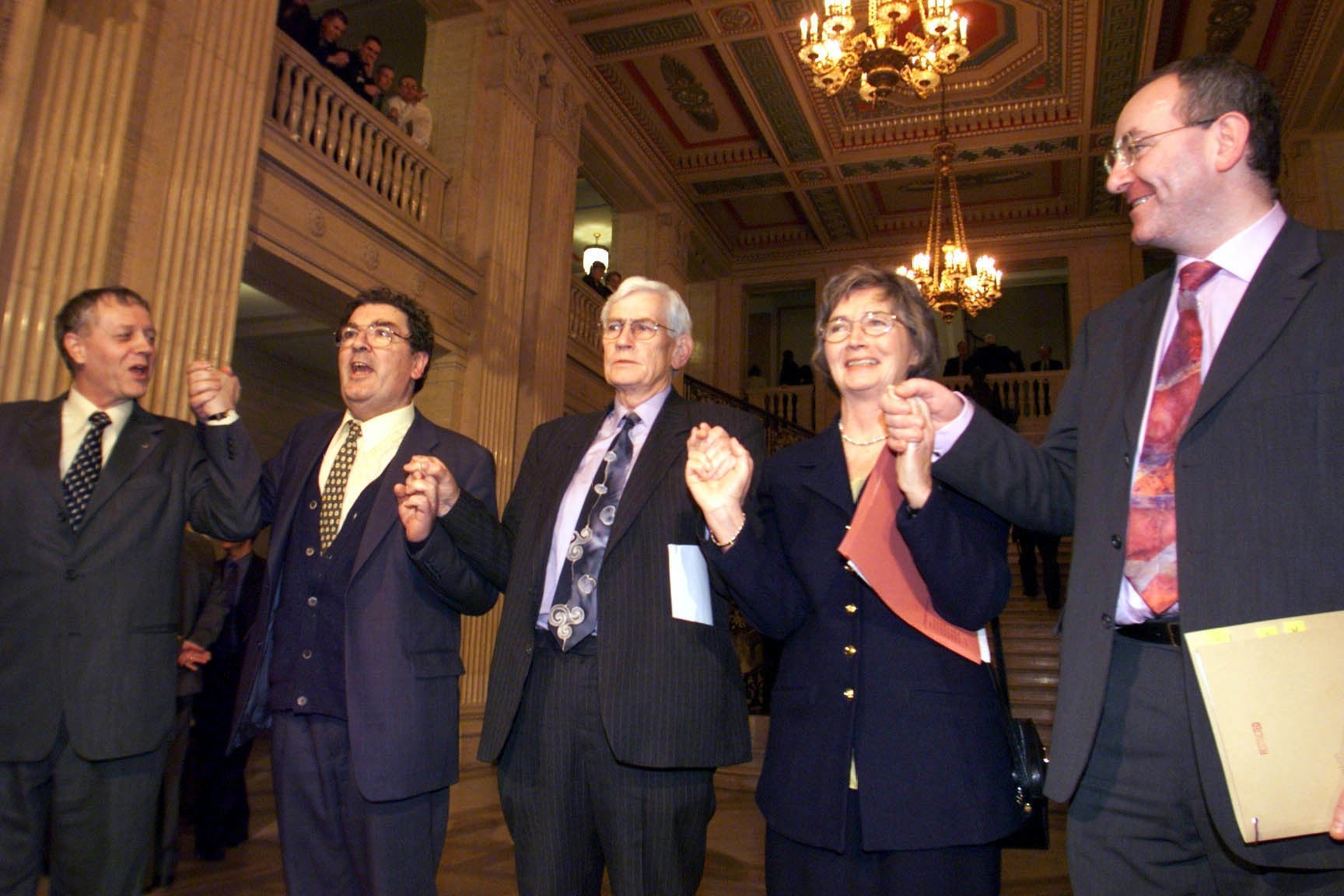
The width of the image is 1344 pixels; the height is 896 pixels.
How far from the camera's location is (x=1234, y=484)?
1.28 metres

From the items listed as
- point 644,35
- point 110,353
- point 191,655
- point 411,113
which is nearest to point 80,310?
point 110,353

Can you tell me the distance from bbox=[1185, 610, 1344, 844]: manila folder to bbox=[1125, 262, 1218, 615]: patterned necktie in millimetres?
204

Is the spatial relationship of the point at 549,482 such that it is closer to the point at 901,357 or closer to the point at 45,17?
the point at 901,357

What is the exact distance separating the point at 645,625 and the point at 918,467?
0.66m

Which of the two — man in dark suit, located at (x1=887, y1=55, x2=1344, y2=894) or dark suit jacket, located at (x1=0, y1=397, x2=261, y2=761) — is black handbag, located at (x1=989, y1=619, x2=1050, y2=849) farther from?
dark suit jacket, located at (x1=0, y1=397, x2=261, y2=761)

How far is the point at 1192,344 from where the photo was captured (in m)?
1.45

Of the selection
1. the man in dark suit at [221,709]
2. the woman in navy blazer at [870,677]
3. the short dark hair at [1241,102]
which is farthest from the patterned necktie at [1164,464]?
the man in dark suit at [221,709]

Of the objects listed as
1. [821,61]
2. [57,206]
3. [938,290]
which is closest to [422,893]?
[57,206]

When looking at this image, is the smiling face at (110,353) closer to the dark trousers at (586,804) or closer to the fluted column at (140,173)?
the dark trousers at (586,804)

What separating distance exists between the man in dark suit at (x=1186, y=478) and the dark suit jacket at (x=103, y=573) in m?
1.79

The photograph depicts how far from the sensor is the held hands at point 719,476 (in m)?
1.69

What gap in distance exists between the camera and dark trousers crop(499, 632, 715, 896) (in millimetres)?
1782

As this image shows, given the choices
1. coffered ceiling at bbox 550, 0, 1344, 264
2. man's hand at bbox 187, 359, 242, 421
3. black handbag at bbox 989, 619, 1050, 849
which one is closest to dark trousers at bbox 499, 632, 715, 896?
black handbag at bbox 989, 619, 1050, 849

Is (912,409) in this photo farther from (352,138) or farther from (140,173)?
(352,138)
